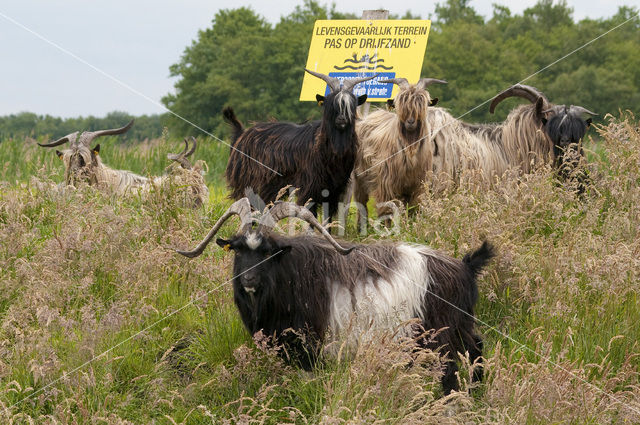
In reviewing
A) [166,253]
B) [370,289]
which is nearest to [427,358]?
[370,289]

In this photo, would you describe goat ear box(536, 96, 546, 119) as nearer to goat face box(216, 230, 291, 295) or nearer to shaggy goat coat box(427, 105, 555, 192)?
shaggy goat coat box(427, 105, 555, 192)

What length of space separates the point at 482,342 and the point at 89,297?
10.9ft

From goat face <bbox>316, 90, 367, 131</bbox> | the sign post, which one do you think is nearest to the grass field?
goat face <bbox>316, 90, 367, 131</bbox>

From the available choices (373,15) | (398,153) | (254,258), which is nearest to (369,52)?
(373,15)

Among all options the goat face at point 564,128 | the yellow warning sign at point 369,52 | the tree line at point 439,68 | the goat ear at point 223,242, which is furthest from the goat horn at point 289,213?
the tree line at point 439,68

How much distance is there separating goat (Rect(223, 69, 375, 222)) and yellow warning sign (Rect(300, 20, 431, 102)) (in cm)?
146

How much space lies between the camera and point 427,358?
184 inches

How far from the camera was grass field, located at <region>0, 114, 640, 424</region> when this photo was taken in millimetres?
4113

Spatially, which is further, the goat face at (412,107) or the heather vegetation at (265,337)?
the goat face at (412,107)

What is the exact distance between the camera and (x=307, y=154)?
806 centimetres

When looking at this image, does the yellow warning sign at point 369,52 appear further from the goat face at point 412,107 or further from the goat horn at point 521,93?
the goat face at point 412,107

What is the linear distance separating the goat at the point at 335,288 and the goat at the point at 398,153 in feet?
8.39

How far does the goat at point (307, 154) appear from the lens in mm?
7684

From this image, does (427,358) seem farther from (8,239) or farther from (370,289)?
(8,239)
